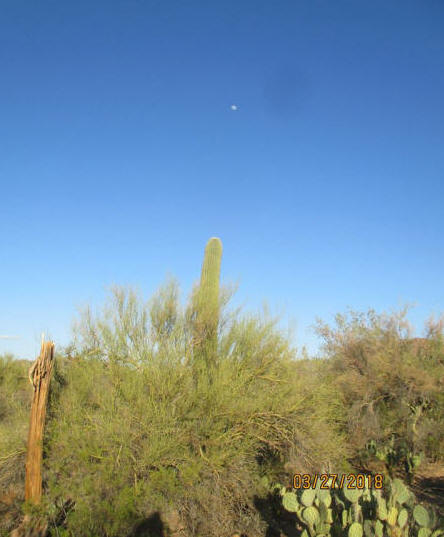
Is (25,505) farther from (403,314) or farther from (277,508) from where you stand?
(403,314)

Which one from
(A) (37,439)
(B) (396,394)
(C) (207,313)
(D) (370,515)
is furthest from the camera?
(B) (396,394)

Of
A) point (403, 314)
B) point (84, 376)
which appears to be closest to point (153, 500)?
point (84, 376)

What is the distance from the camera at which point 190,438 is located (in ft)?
23.3

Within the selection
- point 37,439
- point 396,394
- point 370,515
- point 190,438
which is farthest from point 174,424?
point 396,394

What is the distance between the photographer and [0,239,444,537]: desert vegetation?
20.6 feet

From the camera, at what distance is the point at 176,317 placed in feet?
29.7

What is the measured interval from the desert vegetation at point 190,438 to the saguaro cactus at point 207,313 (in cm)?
3

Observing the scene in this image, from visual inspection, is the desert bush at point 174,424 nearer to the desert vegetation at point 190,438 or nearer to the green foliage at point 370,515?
the desert vegetation at point 190,438

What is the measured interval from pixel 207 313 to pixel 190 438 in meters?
2.78

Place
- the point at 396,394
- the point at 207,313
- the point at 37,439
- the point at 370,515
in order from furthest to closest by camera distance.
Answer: the point at 396,394 < the point at 207,313 < the point at 37,439 < the point at 370,515

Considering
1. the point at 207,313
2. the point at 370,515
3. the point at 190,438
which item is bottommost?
the point at 370,515

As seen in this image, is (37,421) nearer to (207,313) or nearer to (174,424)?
(174,424)

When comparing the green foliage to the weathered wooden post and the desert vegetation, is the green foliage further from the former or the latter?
the weathered wooden post

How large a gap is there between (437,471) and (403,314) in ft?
16.6
